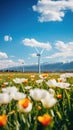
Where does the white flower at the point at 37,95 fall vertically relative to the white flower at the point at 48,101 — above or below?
above

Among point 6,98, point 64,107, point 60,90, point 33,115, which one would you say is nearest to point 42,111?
point 33,115

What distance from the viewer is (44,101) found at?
2.37m

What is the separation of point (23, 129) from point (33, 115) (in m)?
0.94

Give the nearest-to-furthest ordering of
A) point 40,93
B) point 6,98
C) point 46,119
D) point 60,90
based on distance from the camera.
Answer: point 46,119, point 6,98, point 40,93, point 60,90

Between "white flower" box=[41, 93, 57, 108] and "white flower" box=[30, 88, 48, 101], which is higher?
"white flower" box=[30, 88, 48, 101]

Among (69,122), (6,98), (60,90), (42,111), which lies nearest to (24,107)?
(6,98)

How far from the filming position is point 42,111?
299cm

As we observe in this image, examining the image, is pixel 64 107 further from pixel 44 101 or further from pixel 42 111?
pixel 44 101

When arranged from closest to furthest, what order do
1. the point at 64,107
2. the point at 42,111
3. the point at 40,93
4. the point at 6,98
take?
the point at 6,98 < the point at 40,93 < the point at 42,111 < the point at 64,107

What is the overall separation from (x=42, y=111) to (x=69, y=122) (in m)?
0.36

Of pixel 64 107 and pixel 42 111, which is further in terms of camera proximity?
pixel 64 107

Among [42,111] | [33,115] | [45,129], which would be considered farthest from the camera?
[33,115]

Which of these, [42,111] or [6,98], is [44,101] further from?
[42,111]

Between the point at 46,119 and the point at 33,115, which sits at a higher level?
the point at 46,119
